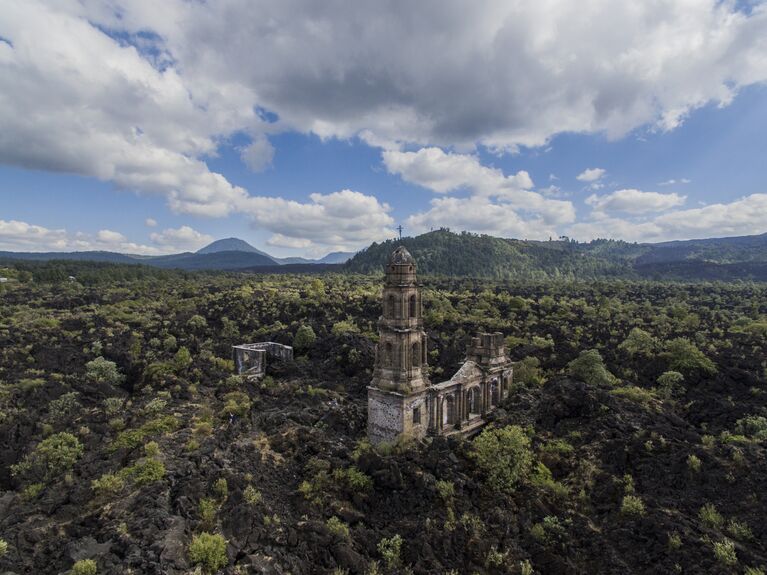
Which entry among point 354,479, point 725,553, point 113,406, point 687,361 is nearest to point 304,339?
point 113,406

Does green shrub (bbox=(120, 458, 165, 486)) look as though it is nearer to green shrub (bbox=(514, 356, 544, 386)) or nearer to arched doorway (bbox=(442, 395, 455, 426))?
arched doorway (bbox=(442, 395, 455, 426))

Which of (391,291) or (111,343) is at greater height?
(391,291)

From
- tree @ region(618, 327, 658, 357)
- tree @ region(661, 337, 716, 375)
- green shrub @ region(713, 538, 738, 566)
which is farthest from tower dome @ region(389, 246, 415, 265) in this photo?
tree @ region(618, 327, 658, 357)

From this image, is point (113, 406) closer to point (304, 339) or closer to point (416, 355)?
point (304, 339)

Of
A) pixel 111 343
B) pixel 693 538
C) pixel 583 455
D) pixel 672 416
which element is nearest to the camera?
pixel 693 538

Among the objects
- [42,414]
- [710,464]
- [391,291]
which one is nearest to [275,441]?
[391,291]

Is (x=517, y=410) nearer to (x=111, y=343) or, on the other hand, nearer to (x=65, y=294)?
(x=111, y=343)
